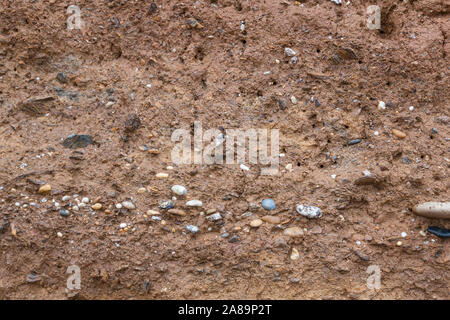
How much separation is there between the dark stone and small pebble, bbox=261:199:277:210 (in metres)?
1.18

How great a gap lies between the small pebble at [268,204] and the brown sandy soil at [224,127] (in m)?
0.04

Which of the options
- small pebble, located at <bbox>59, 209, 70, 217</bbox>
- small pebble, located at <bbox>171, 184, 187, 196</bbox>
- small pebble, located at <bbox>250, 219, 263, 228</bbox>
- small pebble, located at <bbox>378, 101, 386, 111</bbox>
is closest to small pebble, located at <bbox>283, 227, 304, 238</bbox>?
small pebble, located at <bbox>250, 219, 263, 228</bbox>

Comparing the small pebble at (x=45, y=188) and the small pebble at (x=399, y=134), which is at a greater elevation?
the small pebble at (x=399, y=134)

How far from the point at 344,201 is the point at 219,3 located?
1651 millimetres

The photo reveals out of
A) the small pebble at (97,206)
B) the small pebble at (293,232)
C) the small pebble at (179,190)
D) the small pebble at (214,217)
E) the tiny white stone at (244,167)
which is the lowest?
the small pebble at (293,232)

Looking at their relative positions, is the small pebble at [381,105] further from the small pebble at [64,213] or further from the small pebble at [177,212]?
the small pebble at [64,213]

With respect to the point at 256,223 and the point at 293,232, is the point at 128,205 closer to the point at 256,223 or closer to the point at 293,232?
the point at 256,223

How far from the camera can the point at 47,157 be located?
9.98ft

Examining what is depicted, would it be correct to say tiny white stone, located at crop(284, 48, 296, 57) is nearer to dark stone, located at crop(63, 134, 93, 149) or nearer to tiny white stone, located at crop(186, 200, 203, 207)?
tiny white stone, located at crop(186, 200, 203, 207)

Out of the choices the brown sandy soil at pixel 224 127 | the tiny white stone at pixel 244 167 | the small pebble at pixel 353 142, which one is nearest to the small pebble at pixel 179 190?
the brown sandy soil at pixel 224 127

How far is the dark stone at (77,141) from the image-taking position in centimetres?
309

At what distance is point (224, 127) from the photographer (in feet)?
10.3

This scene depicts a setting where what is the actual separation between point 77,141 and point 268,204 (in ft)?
4.24

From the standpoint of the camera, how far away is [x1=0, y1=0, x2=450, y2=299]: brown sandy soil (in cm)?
284
